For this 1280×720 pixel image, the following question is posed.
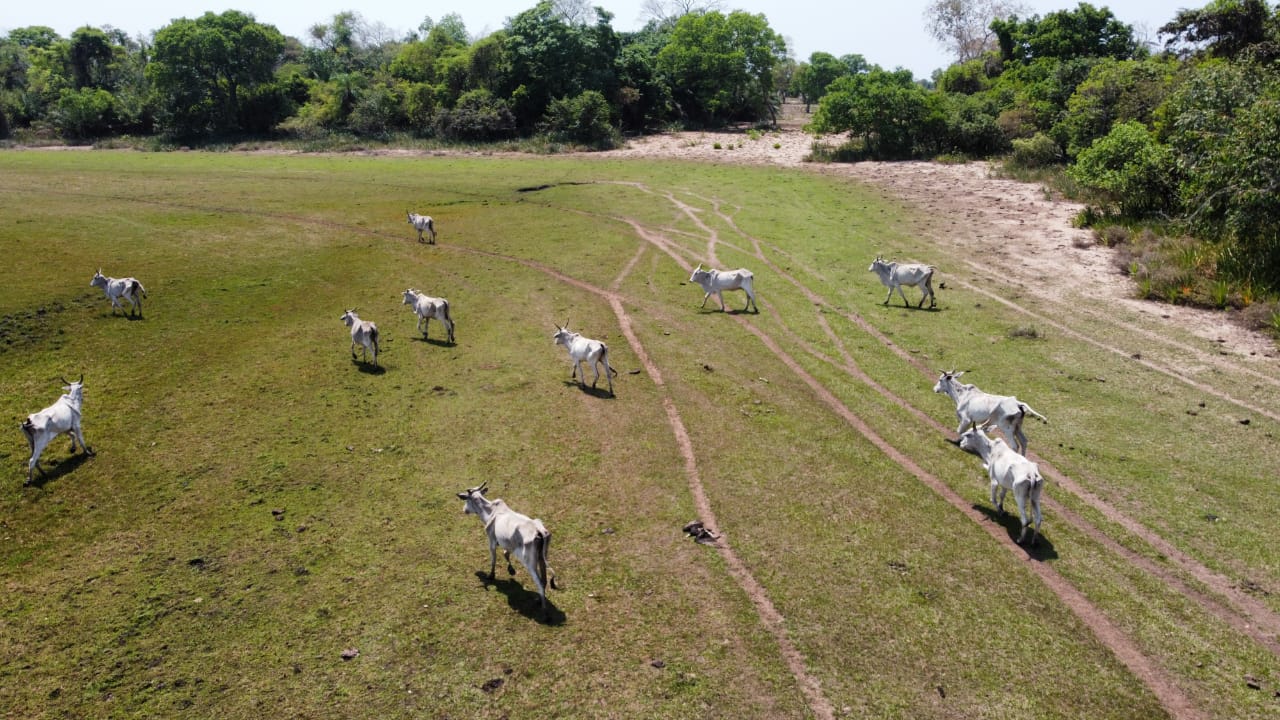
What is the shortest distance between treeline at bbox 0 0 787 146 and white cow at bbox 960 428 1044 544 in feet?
198

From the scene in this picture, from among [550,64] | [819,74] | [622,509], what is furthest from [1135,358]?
[819,74]

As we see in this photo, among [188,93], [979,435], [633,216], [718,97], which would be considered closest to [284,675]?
[979,435]

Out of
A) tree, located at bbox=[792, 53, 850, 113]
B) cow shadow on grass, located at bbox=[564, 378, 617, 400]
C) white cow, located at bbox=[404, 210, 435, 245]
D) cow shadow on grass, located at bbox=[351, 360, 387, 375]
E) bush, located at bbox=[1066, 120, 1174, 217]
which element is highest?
tree, located at bbox=[792, 53, 850, 113]

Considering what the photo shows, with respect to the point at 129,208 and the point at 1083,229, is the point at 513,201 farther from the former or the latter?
the point at 1083,229

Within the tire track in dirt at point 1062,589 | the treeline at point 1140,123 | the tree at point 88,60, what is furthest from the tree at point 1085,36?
the tree at point 88,60

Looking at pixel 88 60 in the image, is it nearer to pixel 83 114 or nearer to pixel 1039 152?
pixel 83 114

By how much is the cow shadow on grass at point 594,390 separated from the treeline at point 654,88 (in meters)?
28.3

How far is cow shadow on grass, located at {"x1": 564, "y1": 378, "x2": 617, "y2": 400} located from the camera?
19125 millimetres

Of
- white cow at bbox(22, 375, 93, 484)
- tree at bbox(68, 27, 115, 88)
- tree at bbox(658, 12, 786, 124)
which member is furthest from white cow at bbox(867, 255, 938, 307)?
tree at bbox(68, 27, 115, 88)

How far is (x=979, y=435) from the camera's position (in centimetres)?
1479

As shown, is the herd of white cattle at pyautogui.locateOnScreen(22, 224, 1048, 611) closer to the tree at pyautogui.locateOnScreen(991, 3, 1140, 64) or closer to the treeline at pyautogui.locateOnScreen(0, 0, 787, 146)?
the treeline at pyautogui.locateOnScreen(0, 0, 787, 146)

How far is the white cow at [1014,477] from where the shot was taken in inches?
508

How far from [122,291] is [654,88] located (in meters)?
65.3

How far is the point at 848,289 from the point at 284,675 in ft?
79.5
